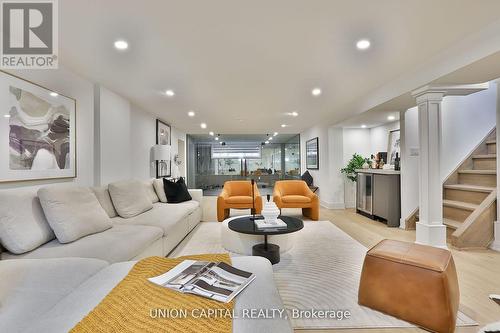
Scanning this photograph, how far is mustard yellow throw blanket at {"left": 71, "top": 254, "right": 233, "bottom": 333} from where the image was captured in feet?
2.76

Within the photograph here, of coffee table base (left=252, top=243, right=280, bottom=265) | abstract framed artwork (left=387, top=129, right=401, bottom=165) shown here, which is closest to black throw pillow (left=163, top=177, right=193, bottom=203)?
coffee table base (left=252, top=243, right=280, bottom=265)

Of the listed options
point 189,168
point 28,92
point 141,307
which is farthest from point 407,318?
point 189,168

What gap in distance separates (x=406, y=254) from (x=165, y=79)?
10.6ft

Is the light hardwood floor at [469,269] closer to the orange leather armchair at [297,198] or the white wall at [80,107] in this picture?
the orange leather armchair at [297,198]

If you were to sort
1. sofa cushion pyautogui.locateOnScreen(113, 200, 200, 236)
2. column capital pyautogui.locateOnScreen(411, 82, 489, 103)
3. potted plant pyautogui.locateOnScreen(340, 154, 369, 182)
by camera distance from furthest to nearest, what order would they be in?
potted plant pyautogui.locateOnScreen(340, 154, 369, 182)
column capital pyautogui.locateOnScreen(411, 82, 489, 103)
sofa cushion pyautogui.locateOnScreen(113, 200, 200, 236)

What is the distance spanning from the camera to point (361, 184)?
17.7 feet

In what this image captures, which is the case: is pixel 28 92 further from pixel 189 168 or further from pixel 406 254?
pixel 189 168

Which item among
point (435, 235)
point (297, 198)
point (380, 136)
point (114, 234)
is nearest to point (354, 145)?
point (380, 136)

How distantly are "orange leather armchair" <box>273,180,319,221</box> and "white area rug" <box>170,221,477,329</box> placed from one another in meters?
0.76

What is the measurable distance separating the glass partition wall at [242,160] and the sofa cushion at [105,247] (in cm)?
736

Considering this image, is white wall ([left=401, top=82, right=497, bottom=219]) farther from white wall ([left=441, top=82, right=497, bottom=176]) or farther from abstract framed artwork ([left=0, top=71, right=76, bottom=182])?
abstract framed artwork ([left=0, top=71, right=76, bottom=182])

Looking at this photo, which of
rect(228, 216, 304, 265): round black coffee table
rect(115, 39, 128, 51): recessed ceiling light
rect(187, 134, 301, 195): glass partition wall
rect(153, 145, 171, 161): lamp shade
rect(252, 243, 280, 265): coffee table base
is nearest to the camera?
rect(115, 39, 128, 51): recessed ceiling light

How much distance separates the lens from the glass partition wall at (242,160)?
998 cm

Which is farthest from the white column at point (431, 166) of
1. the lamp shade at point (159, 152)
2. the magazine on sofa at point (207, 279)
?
the lamp shade at point (159, 152)
